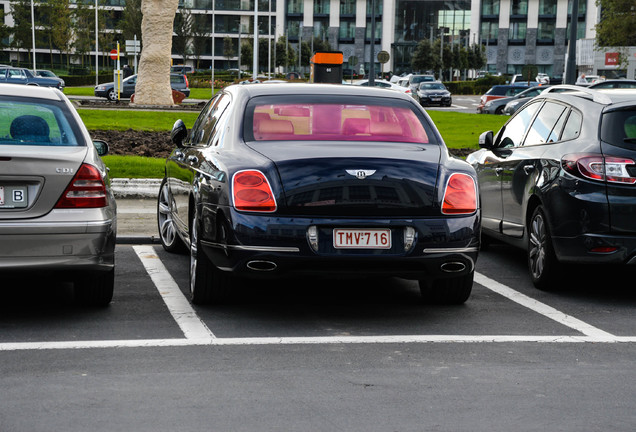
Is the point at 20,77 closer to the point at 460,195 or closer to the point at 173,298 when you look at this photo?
the point at 173,298

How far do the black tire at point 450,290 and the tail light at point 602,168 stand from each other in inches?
47.5

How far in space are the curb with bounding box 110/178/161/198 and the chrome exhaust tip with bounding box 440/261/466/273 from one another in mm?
7244

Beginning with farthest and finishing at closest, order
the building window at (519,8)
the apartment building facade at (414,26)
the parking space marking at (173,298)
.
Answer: the building window at (519,8) < the apartment building facade at (414,26) < the parking space marking at (173,298)

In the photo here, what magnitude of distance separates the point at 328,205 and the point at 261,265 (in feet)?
1.85

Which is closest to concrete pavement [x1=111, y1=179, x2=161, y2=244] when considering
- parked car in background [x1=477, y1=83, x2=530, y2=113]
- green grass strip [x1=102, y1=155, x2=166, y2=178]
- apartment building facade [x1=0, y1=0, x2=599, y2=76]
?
green grass strip [x1=102, y1=155, x2=166, y2=178]

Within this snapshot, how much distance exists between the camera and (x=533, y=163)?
8.48 m

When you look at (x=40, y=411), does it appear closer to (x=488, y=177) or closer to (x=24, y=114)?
(x=24, y=114)

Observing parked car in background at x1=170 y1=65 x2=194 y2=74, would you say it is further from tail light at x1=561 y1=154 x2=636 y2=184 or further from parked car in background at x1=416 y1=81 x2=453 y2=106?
tail light at x1=561 y1=154 x2=636 y2=184

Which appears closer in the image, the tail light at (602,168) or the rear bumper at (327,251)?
the rear bumper at (327,251)

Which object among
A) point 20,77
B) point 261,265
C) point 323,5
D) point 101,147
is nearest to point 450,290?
point 261,265

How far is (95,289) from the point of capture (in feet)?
23.0

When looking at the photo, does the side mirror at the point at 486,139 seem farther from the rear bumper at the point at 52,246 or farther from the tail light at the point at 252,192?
the rear bumper at the point at 52,246

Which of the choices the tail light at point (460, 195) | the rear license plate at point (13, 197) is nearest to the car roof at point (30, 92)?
the rear license plate at point (13, 197)

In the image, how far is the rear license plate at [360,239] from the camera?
6453mm
